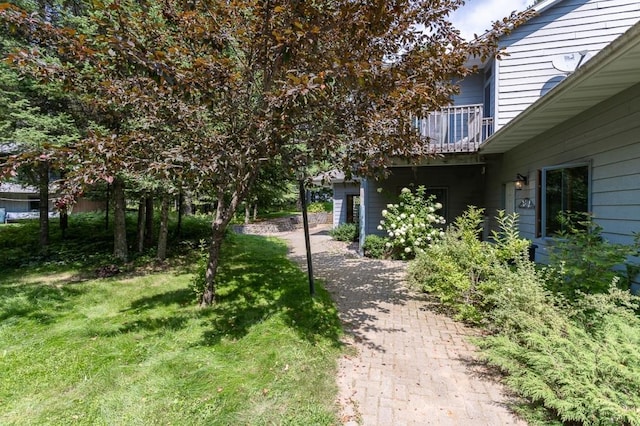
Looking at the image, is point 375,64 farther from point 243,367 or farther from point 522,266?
point 243,367

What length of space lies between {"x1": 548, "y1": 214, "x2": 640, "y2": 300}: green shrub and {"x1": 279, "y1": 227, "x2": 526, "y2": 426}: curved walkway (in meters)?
1.29

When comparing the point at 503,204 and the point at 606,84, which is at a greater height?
the point at 606,84

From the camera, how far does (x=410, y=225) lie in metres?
8.48

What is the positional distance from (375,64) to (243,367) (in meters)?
3.52

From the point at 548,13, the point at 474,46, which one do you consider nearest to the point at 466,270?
the point at 474,46

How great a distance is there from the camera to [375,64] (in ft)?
12.0

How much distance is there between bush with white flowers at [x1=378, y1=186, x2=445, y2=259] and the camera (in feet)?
27.7

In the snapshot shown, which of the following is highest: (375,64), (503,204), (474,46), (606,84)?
(474,46)

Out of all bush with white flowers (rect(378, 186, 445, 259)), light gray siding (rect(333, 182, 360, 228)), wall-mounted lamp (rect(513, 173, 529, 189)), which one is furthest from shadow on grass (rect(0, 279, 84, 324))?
light gray siding (rect(333, 182, 360, 228))

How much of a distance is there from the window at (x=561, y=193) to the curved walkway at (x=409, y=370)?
2314 mm

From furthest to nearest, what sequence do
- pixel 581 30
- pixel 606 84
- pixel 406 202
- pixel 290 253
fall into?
pixel 290 253
pixel 406 202
pixel 581 30
pixel 606 84

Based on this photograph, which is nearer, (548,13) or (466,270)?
(466,270)

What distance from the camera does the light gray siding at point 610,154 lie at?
141 inches

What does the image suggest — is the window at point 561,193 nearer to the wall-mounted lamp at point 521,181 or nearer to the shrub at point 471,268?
the shrub at point 471,268
